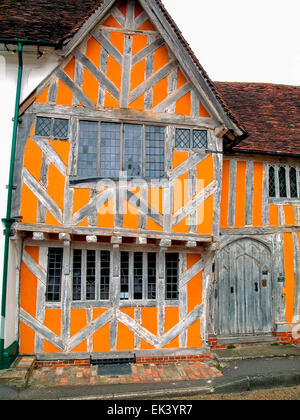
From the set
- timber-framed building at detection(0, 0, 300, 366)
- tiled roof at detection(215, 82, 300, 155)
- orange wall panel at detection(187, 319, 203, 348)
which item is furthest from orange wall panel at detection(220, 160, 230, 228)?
orange wall panel at detection(187, 319, 203, 348)

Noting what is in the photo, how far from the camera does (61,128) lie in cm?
734

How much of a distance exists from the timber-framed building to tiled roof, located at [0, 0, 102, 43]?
0.19 meters

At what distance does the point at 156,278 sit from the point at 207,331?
1830 millimetres

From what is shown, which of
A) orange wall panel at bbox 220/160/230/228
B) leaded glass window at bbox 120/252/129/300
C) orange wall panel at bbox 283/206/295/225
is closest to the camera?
leaded glass window at bbox 120/252/129/300

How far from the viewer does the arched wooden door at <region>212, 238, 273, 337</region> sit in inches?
351

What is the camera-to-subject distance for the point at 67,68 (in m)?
7.31

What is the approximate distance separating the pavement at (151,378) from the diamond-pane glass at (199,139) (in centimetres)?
515

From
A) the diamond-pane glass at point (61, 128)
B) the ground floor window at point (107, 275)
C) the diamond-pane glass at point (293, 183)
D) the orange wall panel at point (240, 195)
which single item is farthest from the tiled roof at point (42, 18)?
the diamond-pane glass at point (293, 183)

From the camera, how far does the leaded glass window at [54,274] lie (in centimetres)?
741

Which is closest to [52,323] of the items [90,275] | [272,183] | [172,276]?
[90,275]

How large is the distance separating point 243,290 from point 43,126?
676cm

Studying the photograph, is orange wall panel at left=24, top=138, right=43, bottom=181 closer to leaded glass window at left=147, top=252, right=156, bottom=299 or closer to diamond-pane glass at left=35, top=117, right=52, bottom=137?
diamond-pane glass at left=35, top=117, right=52, bottom=137

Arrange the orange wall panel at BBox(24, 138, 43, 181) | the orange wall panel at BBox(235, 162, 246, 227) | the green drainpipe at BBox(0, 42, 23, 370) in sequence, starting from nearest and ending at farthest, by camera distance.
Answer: the green drainpipe at BBox(0, 42, 23, 370)
the orange wall panel at BBox(24, 138, 43, 181)
the orange wall panel at BBox(235, 162, 246, 227)

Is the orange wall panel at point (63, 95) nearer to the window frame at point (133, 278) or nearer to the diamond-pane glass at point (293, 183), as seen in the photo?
the window frame at point (133, 278)
